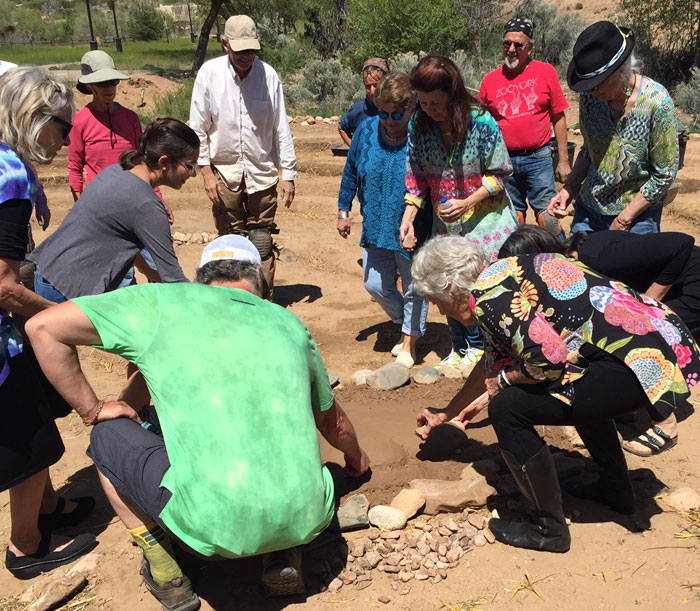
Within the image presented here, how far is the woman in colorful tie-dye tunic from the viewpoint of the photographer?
404 cm

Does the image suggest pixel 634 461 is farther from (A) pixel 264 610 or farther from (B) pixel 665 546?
(A) pixel 264 610

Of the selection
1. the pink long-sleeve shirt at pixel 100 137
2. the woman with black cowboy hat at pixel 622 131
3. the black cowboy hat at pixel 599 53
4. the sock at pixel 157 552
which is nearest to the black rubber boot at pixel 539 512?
the sock at pixel 157 552

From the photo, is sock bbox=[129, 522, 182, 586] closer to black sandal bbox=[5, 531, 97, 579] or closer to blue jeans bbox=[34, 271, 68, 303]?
black sandal bbox=[5, 531, 97, 579]

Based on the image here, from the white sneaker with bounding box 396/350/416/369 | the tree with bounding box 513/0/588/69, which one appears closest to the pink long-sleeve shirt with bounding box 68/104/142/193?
the white sneaker with bounding box 396/350/416/369

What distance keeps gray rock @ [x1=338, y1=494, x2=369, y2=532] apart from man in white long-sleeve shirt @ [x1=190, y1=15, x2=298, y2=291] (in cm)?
291

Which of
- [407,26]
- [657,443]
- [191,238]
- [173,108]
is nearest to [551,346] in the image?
[657,443]

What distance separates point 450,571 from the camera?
3041 millimetres

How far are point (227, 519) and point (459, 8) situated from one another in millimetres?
22940

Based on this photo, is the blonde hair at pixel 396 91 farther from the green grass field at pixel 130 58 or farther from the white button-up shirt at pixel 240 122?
the green grass field at pixel 130 58

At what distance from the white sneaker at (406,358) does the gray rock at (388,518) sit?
1.73 metres

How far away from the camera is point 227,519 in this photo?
2504 mm

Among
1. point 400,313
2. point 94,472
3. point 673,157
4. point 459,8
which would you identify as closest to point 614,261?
point 673,157

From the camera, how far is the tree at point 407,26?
1888 centimetres

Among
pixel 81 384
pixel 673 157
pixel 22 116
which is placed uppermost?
pixel 22 116
